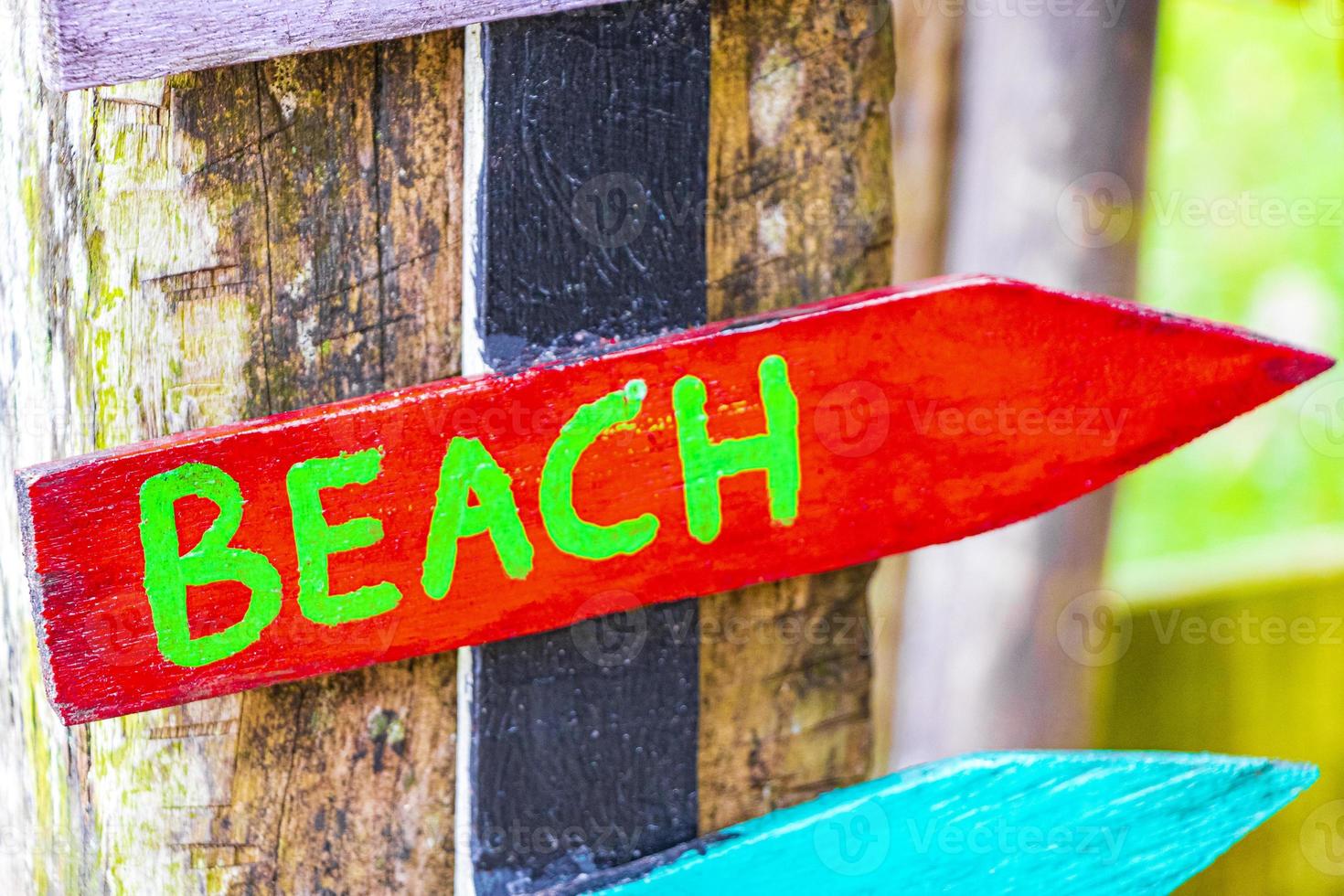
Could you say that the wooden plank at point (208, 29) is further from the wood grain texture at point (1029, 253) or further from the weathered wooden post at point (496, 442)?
the wood grain texture at point (1029, 253)

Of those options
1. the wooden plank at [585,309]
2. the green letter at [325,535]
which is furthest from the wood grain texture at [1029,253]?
the green letter at [325,535]

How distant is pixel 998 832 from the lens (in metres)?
0.95

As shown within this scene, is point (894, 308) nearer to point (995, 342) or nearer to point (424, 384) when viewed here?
point (995, 342)

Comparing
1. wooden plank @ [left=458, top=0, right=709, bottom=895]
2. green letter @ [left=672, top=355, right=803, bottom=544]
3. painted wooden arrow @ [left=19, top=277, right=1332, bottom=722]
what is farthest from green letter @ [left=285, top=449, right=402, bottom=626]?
green letter @ [left=672, top=355, right=803, bottom=544]

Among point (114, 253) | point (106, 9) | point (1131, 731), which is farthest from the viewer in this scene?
point (1131, 731)

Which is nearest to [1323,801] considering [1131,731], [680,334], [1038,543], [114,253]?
[1131,731]

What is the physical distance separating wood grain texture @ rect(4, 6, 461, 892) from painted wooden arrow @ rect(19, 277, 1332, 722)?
0.08m

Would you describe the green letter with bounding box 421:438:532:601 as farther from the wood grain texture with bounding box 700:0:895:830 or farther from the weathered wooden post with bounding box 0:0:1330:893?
the wood grain texture with bounding box 700:0:895:830

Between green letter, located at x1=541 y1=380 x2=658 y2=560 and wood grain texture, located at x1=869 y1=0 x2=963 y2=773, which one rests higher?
wood grain texture, located at x1=869 y1=0 x2=963 y2=773

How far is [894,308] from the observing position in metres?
0.90

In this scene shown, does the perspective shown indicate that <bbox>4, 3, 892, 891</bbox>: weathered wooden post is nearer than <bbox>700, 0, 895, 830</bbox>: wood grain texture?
Yes

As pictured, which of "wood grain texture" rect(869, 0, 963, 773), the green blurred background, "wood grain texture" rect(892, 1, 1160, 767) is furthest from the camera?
the green blurred background

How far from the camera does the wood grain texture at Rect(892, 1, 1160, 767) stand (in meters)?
2.11

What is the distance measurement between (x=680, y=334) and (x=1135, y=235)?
5.13 ft
